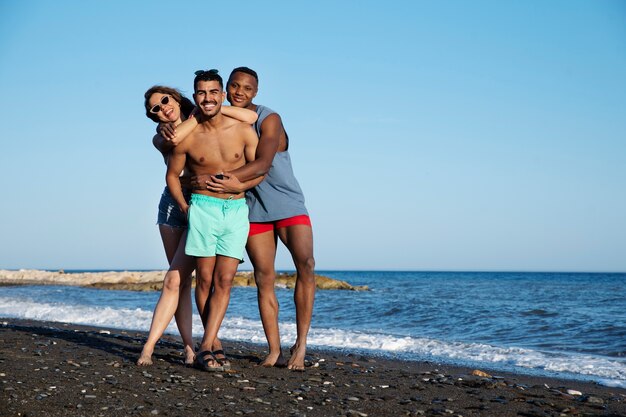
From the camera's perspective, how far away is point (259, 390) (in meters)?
4.38

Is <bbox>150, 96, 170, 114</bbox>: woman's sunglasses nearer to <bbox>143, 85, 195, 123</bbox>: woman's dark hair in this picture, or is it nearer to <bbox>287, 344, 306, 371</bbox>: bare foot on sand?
<bbox>143, 85, 195, 123</bbox>: woman's dark hair

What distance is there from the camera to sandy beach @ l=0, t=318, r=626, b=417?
12.5 feet

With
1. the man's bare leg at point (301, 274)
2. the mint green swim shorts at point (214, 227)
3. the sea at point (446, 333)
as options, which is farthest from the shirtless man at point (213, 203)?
the sea at point (446, 333)

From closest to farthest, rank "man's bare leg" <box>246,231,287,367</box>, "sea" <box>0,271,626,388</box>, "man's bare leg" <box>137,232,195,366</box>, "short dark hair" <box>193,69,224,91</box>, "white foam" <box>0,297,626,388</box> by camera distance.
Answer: "short dark hair" <box>193,69,224,91</box>, "man's bare leg" <box>137,232,195,366</box>, "man's bare leg" <box>246,231,287,367</box>, "white foam" <box>0,297,626,388</box>, "sea" <box>0,271,626,388</box>

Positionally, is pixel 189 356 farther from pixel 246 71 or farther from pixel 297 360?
pixel 246 71

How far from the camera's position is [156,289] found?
30594mm

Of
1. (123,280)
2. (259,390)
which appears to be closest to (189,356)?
(259,390)

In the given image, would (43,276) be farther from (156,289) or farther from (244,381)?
(244,381)

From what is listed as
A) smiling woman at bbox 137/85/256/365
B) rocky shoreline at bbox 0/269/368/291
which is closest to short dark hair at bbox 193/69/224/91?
smiling woman at bbox 137/85/256/365

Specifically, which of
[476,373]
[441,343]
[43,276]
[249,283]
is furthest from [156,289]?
[476,373]

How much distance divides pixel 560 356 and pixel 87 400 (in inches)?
225

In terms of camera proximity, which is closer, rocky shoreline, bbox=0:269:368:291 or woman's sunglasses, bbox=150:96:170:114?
woman's sunglasses, bbox=150:96:170:114

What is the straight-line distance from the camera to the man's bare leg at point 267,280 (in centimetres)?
533

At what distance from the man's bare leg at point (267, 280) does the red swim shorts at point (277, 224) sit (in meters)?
0.03
